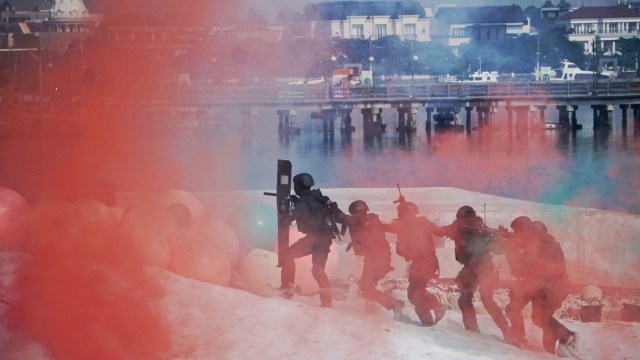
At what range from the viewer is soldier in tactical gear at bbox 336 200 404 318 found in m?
5.92

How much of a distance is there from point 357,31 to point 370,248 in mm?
8895

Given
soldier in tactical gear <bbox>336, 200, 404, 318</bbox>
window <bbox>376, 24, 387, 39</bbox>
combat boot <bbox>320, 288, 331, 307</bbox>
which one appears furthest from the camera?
window <bbox>376, 24, 387, 39</bbox>

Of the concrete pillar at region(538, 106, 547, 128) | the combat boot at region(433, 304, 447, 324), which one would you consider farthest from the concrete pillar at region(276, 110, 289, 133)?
the combat boot at region(433, 304, 447, 324)

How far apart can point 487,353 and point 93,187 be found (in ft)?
18.1

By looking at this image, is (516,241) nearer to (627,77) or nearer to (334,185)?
(334,185)

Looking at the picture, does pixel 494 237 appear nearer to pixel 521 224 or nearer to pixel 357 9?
pixel 521 224

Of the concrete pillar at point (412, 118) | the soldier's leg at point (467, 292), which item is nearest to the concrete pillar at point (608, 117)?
the concrete pillar at point (412, 118)

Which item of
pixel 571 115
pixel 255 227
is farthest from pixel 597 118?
pixel 255 227

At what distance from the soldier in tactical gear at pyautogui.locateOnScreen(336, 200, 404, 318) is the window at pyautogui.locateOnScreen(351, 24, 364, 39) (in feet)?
26.6

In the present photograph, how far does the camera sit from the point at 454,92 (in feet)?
111

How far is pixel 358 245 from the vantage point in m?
5.95

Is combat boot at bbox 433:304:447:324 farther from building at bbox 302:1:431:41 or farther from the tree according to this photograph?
the tree

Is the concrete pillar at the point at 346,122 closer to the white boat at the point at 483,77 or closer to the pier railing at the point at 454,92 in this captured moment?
the pier railing at the point at 454,92

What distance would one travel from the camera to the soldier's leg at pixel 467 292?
18.4 feet
